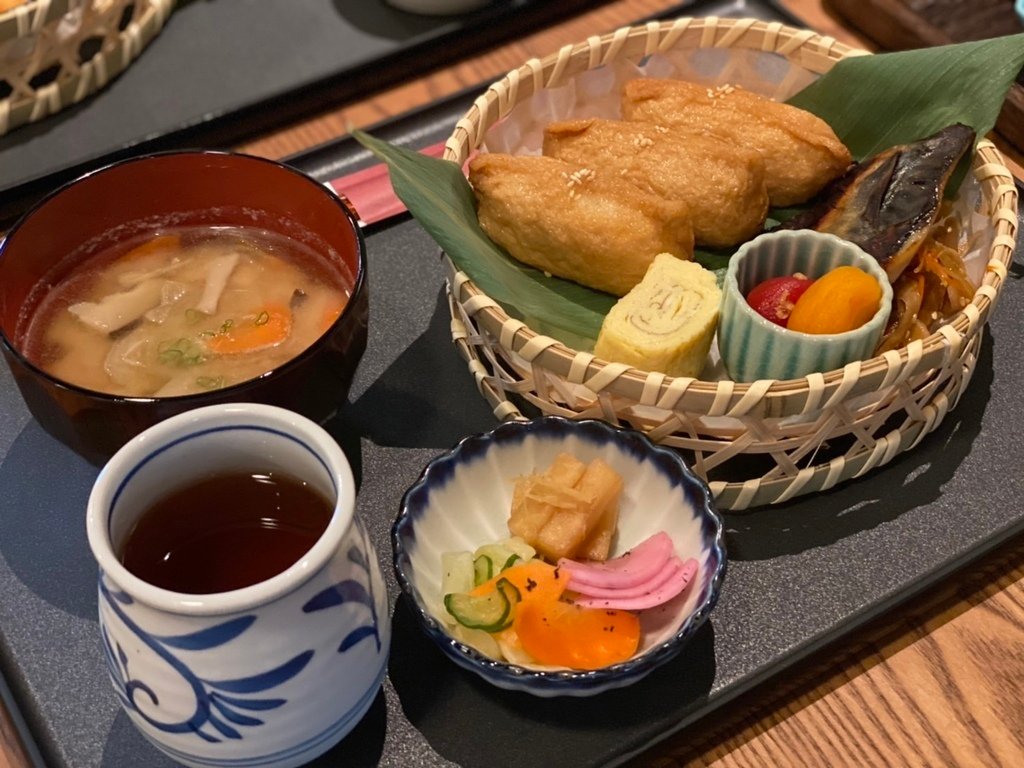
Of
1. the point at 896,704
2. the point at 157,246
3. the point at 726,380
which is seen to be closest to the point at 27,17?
the point at 157,246

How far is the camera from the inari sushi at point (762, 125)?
1367mm

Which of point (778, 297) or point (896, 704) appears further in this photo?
point (778, 297)

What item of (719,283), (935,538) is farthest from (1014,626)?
(719,283)

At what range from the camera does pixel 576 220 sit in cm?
127

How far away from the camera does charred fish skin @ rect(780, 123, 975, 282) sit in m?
1.24

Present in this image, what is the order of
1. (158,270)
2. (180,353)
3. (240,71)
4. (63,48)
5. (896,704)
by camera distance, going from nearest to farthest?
(896,704)
(180,353)
(158,270)
(63,48)
(240,71)

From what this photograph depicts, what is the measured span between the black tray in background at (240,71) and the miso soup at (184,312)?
533 mm

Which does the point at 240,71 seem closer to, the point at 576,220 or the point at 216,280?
the point at 216,280

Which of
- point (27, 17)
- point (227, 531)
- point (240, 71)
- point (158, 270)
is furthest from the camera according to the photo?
point (240, 71)

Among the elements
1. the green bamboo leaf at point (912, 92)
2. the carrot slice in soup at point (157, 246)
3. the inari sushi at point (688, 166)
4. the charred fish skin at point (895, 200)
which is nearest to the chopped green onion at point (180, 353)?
the carrot slice in soup at point (157, 246)

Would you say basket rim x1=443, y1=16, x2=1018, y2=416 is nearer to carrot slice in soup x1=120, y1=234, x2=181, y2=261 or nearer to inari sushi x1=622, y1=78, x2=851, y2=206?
inari sushi x1=622, y1=78, x2=851, y2=206

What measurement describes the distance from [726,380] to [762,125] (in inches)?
16.9

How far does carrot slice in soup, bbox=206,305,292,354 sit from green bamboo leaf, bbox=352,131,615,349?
21 centimetres

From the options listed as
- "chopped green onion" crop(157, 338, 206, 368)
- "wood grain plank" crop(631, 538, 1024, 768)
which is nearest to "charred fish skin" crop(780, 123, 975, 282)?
"wood grain plank" crop(631, 538, 1024, 768)
